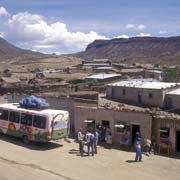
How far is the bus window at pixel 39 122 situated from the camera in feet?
79.3

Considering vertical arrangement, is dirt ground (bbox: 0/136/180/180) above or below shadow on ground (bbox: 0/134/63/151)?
below

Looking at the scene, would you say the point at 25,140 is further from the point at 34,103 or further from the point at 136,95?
the point at 136,95

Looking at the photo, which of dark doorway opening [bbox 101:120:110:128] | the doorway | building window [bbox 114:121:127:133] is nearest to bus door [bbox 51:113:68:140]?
dark doorway opening [bbox 101:120:110:128]

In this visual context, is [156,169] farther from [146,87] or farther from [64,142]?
[146,87]

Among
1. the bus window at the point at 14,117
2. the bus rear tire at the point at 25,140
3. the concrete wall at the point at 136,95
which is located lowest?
the bus rear tire at the point at 25,140

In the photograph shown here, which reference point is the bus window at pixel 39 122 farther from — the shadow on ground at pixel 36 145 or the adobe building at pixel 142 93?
the adobe building at pixel 142 93

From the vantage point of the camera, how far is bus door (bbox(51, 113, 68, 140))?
2416 centimetres

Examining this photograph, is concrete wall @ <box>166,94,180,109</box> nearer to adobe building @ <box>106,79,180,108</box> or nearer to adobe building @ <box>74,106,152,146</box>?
adobe building @ <box>106,79,180,108</box>

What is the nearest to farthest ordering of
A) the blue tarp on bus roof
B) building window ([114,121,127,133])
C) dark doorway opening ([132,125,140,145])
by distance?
dark doorway opening ([132,125,140,145])
building window ([114,121,127,133])
the blue tarp on bus roof

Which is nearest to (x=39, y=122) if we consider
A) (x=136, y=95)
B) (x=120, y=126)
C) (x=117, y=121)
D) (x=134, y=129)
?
(x=117, y=121)

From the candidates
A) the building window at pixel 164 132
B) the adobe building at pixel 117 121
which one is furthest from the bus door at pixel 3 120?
the building window at pixel 164 132

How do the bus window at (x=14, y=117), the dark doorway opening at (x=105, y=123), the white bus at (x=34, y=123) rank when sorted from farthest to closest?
the dark doorway opening at (x=105, y=123) → the bus window at (x=14, y=117) → the white bus at (x=34, y=123)

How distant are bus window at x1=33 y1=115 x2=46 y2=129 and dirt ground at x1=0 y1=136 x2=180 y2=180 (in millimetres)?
1414

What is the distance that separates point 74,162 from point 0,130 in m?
7.80
